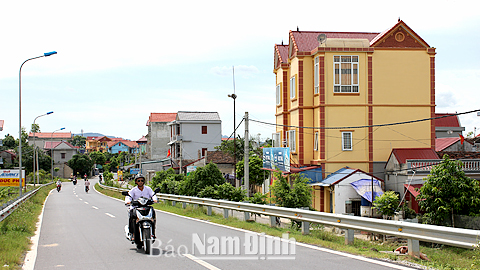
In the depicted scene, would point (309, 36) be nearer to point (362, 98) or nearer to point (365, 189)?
point (362, 98)

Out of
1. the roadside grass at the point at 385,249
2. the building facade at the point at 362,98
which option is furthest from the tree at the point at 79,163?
the roadside grass at the point at 385,249

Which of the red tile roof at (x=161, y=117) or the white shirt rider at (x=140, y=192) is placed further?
the red tile roof at (x=161, y=117)

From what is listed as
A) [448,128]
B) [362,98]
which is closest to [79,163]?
[448,128]

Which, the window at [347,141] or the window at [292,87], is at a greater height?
the window at [292,87]

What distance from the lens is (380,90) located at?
30453 mm

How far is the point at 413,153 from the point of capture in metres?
29.5

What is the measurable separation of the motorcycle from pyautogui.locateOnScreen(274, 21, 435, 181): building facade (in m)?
21.0

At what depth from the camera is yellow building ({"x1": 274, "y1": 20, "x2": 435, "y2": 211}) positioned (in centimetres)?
2973

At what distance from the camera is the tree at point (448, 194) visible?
17.3 meters

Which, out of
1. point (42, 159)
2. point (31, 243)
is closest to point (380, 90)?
point (31, 243)

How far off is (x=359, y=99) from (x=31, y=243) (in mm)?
23467

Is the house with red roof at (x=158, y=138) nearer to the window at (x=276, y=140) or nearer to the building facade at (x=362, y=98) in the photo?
the window at (x=276, y=140)

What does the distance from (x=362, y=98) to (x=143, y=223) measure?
77.6ft

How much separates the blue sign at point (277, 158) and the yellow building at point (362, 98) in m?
0.95
